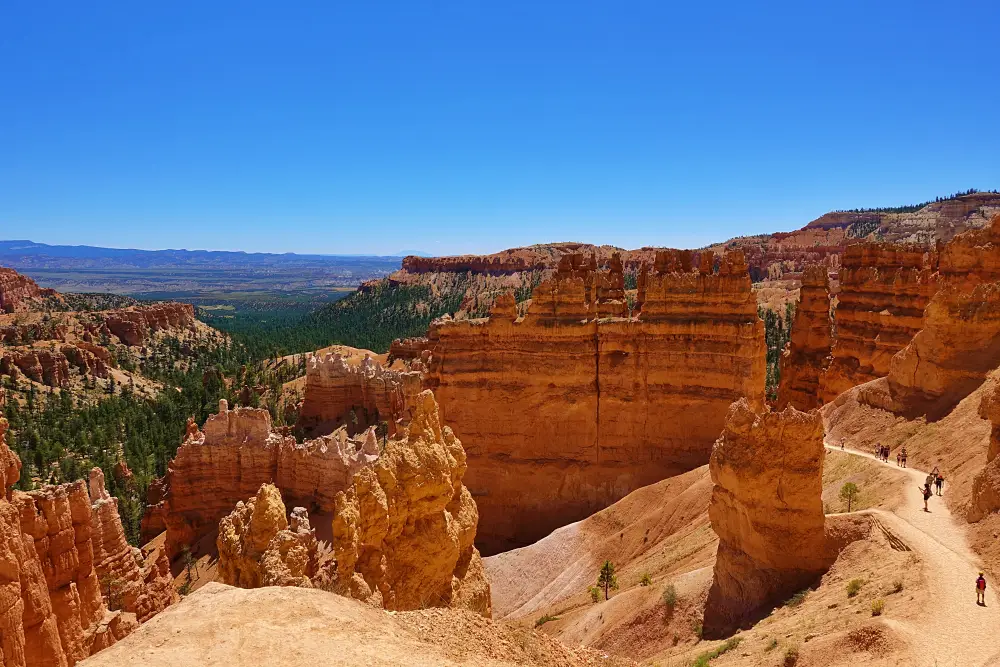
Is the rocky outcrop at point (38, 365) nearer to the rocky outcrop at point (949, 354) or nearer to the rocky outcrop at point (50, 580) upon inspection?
the rocky outcrop at point (50, 580)

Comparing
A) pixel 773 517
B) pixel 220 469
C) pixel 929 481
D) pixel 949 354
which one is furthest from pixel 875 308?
pixel 220 469

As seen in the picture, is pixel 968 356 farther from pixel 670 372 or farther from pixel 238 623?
pixel 238 623

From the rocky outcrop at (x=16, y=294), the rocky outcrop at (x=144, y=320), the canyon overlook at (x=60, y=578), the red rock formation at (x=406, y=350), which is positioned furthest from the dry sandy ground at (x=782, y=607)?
the rocky outcrop at (x=16, y=294)

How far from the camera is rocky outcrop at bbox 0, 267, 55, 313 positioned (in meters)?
138

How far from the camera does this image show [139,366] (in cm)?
10094

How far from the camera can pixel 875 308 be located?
137 feet

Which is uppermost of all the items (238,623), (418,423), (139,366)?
(418,423)

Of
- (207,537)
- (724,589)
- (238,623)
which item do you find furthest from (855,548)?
(207,537)

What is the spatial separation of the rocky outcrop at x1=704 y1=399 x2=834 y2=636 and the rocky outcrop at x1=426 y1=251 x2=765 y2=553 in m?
12.9

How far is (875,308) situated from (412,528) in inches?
1462

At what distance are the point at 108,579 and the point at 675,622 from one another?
48.0 ft

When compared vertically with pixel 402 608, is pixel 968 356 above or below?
above

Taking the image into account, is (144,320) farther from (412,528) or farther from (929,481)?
(929,481)

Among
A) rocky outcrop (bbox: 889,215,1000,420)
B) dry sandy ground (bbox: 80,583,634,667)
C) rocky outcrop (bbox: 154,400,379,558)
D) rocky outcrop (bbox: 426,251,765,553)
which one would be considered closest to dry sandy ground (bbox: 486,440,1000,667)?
rocky outcrop (bbox: 426,251,765,553)
